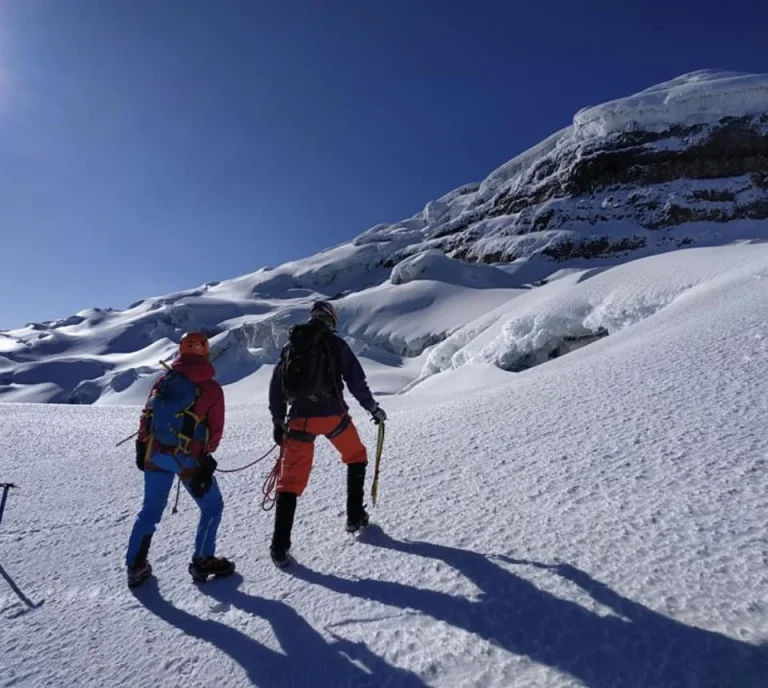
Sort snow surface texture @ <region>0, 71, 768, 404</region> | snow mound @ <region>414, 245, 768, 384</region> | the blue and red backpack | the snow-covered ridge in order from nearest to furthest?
the blue and red backpack, snow mound @ <region>414, 245, 768, 384</region>, snow surface texture @ <region>0, 71, 768, 404</region>, the snow-covered ridge

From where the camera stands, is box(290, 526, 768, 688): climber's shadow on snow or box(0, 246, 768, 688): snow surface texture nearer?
box(290, 526, 768, 688): climber's shadow on snow

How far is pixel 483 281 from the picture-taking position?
44188 mm

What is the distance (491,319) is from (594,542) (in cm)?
2167

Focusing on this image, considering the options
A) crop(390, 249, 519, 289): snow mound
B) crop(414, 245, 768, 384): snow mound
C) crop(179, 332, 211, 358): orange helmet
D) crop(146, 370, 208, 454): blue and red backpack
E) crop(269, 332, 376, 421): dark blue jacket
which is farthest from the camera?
crop(390, 249, 519, 289): snow mound

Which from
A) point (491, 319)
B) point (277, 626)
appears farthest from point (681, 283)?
point (277, 626)

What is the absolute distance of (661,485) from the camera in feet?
10.3

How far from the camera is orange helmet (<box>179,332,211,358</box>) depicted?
117 inches

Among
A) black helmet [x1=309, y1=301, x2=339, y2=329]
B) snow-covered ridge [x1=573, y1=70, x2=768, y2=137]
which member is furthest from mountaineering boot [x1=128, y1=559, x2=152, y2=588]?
snow-covered ridge [x1=573, y1=70, x2=768, y2=137]

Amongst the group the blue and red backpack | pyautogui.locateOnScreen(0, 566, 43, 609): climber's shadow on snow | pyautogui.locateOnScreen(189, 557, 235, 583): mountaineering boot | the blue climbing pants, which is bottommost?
pyautogui.locateOnScreen(189, 557, 235, 583): mountaineering boot

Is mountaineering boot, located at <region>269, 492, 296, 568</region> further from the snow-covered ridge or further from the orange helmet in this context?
the snow-covered ridge

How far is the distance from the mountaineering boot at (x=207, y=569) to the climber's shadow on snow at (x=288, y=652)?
231 millimetres

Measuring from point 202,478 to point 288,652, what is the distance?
3.81 feet

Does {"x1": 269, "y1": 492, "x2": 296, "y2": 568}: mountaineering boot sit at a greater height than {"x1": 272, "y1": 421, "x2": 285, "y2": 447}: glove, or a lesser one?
lesser

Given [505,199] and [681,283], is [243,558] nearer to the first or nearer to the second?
[681,283]
